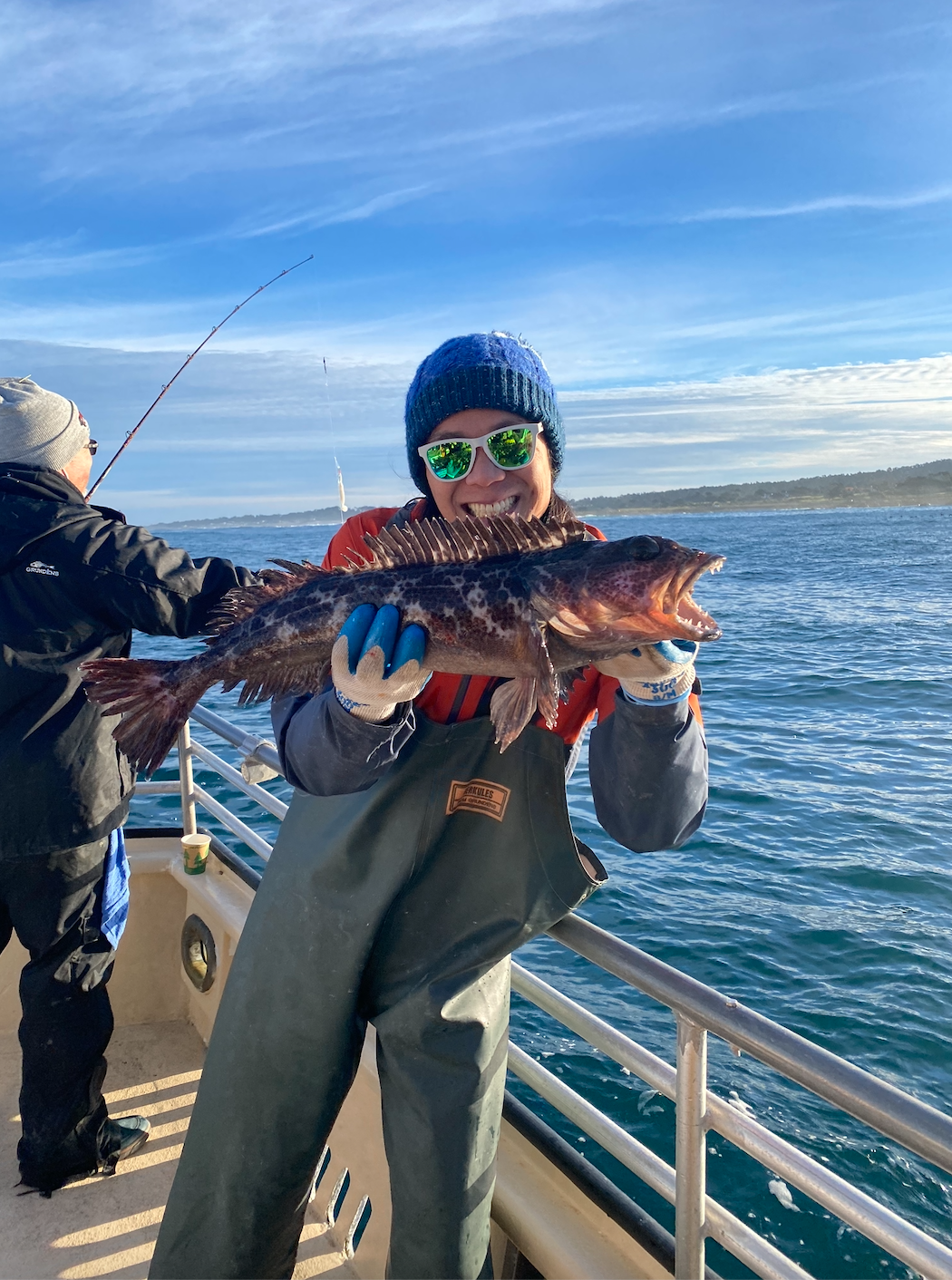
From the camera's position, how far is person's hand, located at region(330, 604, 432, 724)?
2562 mm

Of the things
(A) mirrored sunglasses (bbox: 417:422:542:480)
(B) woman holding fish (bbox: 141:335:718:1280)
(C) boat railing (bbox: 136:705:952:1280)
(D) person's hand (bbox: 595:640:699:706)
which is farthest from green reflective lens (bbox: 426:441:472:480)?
(C) boat railing (bbox: 136:705:952:1280)

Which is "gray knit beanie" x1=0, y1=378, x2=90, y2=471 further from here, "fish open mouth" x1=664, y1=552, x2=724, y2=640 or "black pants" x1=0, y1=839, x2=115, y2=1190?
"fish open mouth" x1=664, y1=552, x2=724, y2=640

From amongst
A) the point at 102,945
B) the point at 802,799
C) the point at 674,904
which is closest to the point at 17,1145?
the point at 102,945

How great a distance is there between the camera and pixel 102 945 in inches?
160

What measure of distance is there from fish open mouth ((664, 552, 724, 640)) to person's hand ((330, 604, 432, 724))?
0.83 m

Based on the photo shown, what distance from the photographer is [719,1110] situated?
231cm

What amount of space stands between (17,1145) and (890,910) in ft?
30.0

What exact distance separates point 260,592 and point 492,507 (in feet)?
3.41

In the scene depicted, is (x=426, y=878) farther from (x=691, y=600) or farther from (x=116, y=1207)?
(x=116, y=1207)

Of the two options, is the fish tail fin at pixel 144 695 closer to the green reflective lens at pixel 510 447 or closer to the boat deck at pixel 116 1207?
the green reflective lens at pixel 510 447

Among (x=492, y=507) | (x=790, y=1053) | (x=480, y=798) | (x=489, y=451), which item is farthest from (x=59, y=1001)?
(x=790, y=1053)

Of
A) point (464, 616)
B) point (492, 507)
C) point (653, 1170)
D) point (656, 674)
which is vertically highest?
point (492, 507)

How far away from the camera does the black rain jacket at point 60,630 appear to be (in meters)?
3.66

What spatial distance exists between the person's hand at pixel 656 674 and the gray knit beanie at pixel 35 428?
3.13 metres
